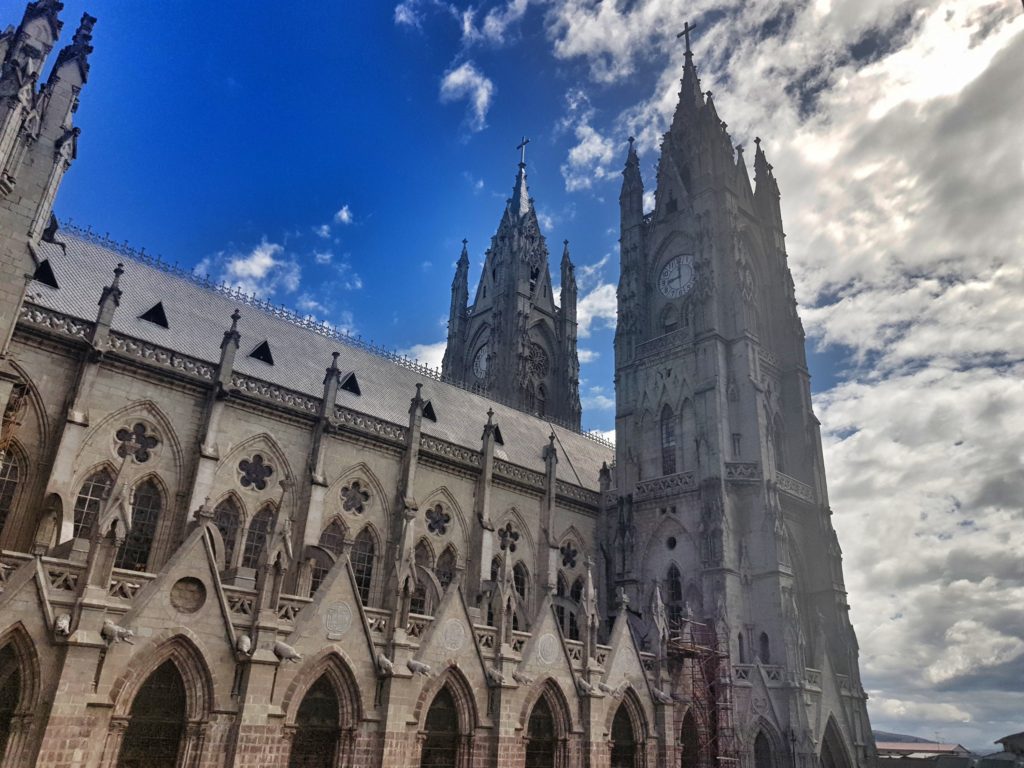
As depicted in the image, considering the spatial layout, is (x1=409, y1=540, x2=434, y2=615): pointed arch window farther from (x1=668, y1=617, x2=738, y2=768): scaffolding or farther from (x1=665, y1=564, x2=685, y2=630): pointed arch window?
(x1=665, y1=564, x2=685, y2=630): pointed arch window

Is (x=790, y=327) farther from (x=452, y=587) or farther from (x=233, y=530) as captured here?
(x=233, y=530)

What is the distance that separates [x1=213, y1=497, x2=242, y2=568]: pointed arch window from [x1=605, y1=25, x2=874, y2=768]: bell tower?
53.4 ft

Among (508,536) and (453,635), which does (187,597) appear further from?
(508,536)

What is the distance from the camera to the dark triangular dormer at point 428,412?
118ft

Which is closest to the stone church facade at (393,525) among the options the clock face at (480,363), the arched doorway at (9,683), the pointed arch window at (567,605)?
the arched doorway at (9,683)

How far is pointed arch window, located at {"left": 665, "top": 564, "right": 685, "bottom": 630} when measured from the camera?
111 ft

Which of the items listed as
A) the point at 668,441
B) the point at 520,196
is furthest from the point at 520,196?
the point at 668,441

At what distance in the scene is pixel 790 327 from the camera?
139 ft

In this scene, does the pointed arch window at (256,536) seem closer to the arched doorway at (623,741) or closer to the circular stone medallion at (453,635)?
the circular stone medallion at (453,635)

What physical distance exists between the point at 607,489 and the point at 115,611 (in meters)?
26.7

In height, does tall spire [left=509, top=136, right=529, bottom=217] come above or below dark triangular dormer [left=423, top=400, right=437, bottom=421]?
above

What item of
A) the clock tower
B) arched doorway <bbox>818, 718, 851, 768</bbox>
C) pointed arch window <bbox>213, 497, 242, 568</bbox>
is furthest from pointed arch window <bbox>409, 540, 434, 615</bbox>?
Result: the clock tower

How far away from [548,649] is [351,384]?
14610 mm

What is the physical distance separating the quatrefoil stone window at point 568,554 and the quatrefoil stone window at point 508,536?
9.70 ft
